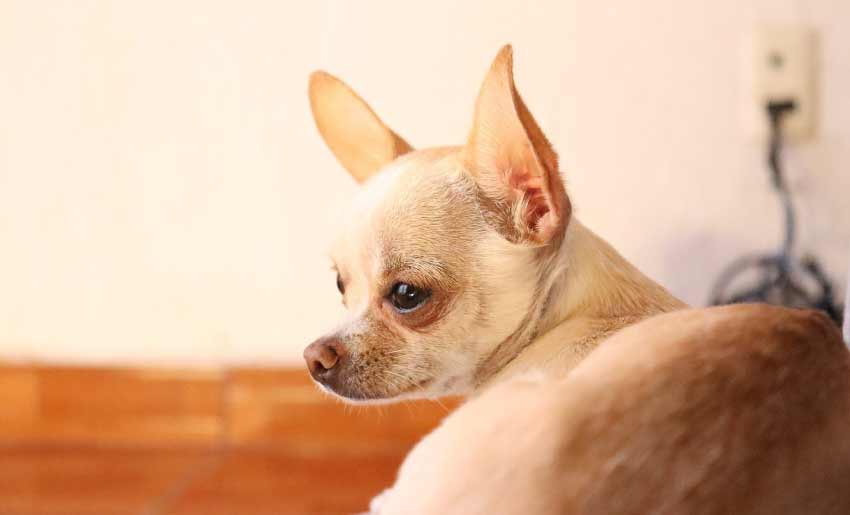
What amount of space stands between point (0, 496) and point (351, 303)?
2.79 ft

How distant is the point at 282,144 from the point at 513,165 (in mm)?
726

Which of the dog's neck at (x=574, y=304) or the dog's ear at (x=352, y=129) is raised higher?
the dog's ear at (x=352, y=129)

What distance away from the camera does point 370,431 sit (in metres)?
1.33

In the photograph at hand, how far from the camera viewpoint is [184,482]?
1271 millimetres

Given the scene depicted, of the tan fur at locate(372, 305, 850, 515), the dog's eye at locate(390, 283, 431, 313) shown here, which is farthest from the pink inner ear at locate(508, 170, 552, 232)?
the tan fur at locate(372, 305, 850, 515)

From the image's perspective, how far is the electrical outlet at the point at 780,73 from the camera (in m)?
1.24

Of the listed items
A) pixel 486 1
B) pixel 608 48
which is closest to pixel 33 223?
pixel 486 1

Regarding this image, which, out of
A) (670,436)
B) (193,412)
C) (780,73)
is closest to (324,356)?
(670,436)

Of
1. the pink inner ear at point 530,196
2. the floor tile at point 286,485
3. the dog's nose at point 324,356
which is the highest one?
the pink inner ear at point 530,196

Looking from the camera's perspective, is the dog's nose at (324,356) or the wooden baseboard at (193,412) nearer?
the dog's nose at (324,356)

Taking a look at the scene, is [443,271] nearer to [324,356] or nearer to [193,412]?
[324,356]

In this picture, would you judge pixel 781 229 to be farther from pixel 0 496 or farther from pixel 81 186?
pixel 0 496

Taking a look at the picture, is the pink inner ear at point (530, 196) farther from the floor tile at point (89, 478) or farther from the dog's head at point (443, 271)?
the floor tile at point (89, 478)

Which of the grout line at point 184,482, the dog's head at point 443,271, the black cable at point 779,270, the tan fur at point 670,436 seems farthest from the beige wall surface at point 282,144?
the tan fur at point 670,436
